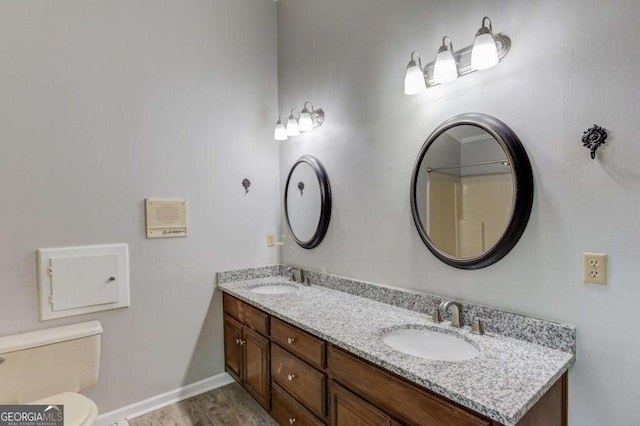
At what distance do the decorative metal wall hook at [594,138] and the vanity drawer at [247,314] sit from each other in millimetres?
1769

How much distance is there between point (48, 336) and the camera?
182 cm

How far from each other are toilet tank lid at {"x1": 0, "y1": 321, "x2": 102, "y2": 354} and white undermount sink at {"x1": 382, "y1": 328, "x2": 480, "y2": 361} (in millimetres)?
1714

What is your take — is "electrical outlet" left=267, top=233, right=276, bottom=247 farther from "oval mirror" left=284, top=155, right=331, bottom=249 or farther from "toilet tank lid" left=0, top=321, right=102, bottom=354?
"toilet tank lid" left=0, top=321, right=102, bottom=354

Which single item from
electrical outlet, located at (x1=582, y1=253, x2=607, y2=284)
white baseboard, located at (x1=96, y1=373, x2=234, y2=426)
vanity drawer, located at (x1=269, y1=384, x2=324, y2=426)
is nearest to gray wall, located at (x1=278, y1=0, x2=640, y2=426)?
electrical outlet, located at (x1=582, y1=253, x2=607, y2=284)

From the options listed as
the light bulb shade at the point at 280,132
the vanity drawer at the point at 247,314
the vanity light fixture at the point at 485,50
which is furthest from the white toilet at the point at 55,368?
the vanity light fixture at the point at 485,50

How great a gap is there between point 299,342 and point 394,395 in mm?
627

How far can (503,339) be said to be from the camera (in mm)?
1406

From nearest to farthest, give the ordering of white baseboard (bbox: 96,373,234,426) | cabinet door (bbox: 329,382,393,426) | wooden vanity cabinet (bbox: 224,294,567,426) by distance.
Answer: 1. wooden vanity cabinet (bbox: 224,294,567,426)
2. cabinet door (bbox: 329,382,393,426)
3. white baseboard (bbox: 96,373,234,426)

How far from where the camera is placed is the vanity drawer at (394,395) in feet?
3.47

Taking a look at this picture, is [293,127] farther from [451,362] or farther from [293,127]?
[451,362]

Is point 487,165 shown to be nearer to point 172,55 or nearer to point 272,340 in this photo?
point 272,340

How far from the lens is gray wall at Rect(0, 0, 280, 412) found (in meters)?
1.89

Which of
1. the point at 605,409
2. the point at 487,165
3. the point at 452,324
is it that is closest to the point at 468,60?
the point at 487,165

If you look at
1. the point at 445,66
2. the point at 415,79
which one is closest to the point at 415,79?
the point at 415,79
